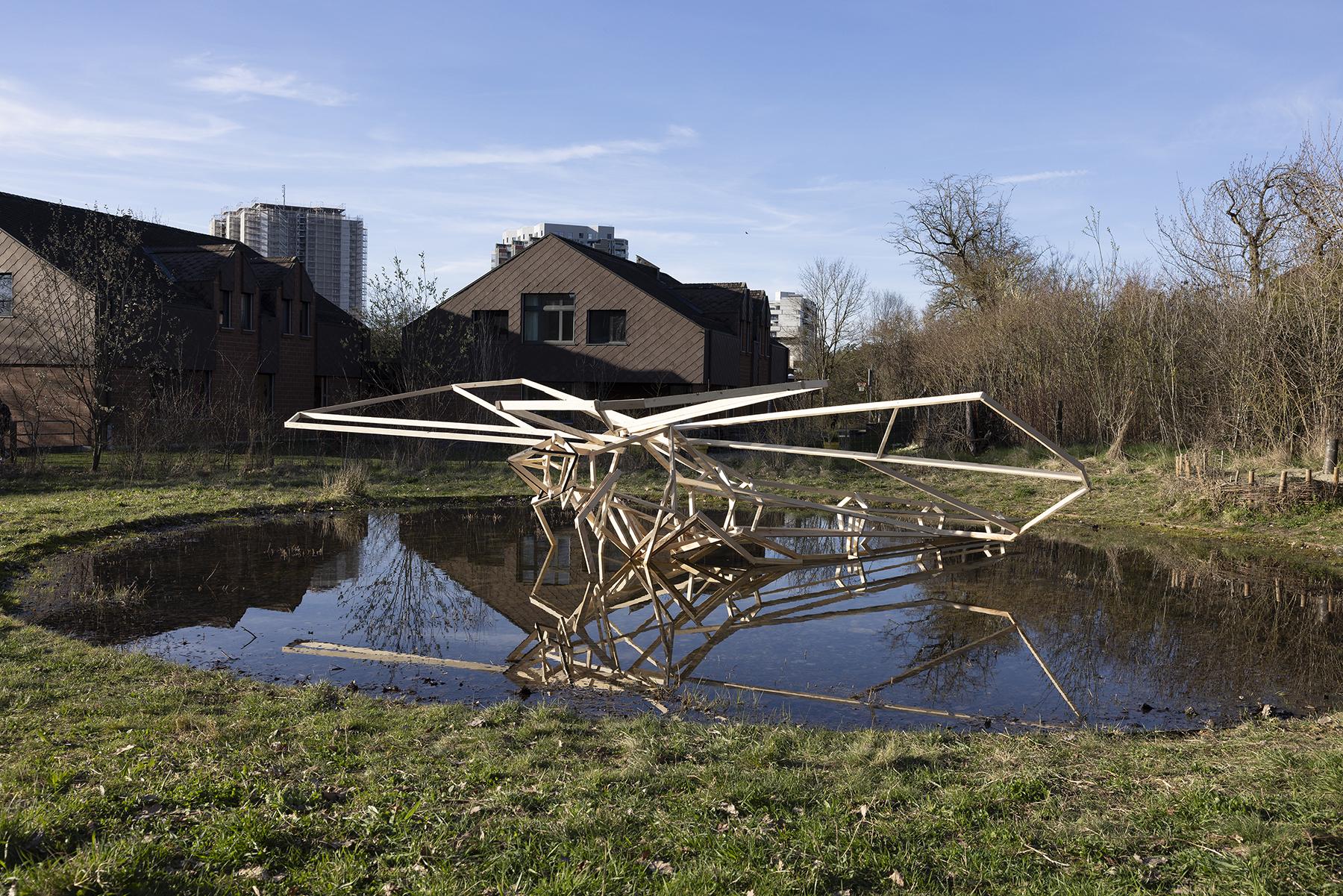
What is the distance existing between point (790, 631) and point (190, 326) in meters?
A: 24.9

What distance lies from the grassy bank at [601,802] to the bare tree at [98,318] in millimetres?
16896

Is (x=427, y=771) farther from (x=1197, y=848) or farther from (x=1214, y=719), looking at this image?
(x=1214, y=719)

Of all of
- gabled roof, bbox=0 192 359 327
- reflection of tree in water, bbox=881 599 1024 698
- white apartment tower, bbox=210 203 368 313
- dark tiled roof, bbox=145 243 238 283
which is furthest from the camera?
white apartment tower, bbox=210 203 368 313

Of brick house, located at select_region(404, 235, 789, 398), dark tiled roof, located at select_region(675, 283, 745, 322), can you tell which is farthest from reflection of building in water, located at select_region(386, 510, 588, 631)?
dark tiled roof, located at select_region(675, 283, 745, 322)

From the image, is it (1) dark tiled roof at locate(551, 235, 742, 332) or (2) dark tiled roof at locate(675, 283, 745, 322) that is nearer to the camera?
(1) dark tiled roof at locate(551, 235, 742, 332)

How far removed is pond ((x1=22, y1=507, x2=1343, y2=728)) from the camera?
23.2ft

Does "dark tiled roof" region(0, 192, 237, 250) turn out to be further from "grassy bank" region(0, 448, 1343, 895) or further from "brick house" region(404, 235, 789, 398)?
"grassy bank" region(0, 448, 1343, 895)

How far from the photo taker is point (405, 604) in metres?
10.1

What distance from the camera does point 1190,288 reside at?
2484cm

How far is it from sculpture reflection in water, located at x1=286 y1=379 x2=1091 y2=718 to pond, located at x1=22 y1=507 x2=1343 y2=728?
0.08m

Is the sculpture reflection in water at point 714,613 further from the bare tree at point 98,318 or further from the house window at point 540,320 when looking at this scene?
the house window at point 540,320

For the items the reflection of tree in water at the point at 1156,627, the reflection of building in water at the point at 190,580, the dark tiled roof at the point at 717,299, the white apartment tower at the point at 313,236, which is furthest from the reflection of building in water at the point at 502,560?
the white apartment tower at the point at 313,236

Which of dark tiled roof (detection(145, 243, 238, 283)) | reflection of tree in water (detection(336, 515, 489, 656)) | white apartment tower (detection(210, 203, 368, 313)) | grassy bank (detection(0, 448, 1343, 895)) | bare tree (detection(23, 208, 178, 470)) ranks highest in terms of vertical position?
white apartment tower (detection(210, 203, 368, 313))

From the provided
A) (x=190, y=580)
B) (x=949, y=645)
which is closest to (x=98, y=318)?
(x=190, y=580)
